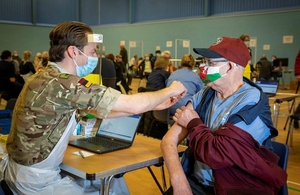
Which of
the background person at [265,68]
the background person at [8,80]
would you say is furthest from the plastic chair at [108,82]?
the background person at [265,68]

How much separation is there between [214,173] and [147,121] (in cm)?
317

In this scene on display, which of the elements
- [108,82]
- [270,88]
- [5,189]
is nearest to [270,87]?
[270,88]

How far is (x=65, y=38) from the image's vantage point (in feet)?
5.54

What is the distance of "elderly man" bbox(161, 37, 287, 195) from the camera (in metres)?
1.54

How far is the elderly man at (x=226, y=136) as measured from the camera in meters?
1.54

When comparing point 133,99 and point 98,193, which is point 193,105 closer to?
point 133,99

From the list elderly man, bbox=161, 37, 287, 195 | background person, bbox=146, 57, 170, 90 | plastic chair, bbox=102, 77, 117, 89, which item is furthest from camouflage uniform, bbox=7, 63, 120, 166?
plastic chair, bbox=102, 77, 117, 89

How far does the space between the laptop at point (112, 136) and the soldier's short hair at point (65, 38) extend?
22.2 inches

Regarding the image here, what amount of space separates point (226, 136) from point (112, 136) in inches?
33.4

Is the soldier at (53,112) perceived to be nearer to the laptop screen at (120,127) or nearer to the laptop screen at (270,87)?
the laptop screen at (120,127)

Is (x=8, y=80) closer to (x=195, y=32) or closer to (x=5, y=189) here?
(x=5, y=189)

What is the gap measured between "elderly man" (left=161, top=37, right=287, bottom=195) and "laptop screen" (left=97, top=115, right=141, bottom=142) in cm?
27

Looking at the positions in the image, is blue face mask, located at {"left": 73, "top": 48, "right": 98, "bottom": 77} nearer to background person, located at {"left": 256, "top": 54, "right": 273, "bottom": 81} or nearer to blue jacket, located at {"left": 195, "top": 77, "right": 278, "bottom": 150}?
blue jacket, located at {"left": 195, "top": 77, "right": 278, "bottom": 150}

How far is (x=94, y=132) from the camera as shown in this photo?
2273 mm
